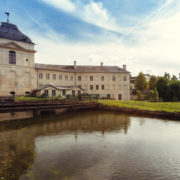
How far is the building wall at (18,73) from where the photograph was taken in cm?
2567

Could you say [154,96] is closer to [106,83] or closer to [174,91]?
[174,91]

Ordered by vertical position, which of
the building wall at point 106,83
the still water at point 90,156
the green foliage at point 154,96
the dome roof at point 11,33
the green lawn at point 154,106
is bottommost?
the still water at point 90,156

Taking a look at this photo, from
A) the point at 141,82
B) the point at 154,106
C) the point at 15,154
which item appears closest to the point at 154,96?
the point at 154,106

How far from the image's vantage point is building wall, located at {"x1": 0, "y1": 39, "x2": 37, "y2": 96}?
84.2ft

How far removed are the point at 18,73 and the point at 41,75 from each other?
5.22m

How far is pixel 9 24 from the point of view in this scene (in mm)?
27875

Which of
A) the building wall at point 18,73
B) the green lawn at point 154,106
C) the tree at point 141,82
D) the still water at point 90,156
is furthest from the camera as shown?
the tree at point 141,82

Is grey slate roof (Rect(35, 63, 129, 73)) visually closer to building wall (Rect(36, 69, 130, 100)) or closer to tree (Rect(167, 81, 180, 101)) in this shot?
building wall (Rect(36, 69, 130, 100))

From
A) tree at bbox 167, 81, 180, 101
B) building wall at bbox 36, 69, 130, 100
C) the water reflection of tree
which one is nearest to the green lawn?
tree at bbox 167, 81, 180, 101

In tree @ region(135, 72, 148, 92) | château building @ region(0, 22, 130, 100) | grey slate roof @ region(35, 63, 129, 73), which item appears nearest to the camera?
château building @ region(0, 22, 130, 100)

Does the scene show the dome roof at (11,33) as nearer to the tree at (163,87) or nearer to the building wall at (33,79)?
the building wall at (33,79)

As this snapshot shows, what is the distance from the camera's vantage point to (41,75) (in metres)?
31.4

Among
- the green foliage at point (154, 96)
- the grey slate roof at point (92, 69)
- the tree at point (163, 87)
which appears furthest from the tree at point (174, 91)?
the grey slate roof at point (92, 69)

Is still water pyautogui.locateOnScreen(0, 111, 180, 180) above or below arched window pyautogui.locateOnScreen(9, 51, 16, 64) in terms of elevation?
below
